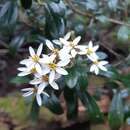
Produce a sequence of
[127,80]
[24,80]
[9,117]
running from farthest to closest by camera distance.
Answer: [9,117]
[127,80]
[24,80]

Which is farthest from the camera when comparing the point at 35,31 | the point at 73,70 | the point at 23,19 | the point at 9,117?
the point at 9,117

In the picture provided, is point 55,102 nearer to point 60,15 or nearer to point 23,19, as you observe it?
point 60,15

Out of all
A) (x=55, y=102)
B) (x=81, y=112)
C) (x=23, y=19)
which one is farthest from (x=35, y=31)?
(x=81, y=112)

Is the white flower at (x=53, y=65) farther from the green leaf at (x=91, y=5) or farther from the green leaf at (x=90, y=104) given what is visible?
the green leaf at (x=91, y=5)

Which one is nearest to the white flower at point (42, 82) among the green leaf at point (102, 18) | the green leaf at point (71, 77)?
the green leaf at point (71, 77)

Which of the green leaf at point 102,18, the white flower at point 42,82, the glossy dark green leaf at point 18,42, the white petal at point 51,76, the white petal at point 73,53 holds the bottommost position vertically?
the glossy dark green leaf at point 18,42

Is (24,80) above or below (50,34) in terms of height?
below
